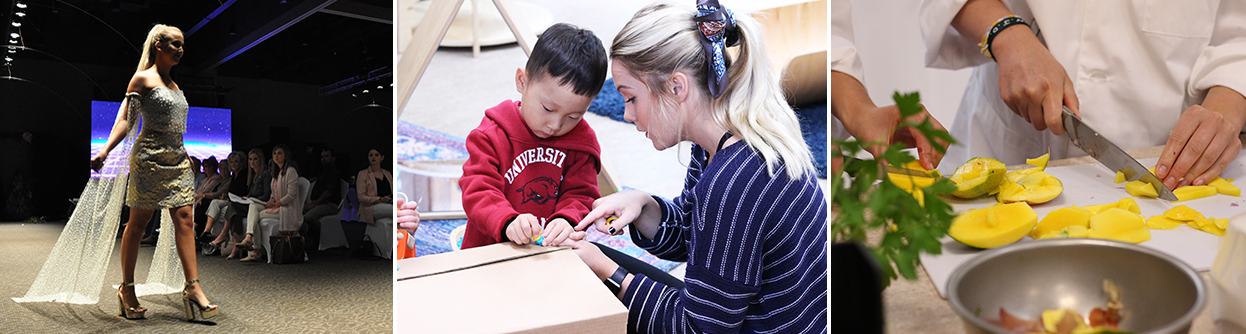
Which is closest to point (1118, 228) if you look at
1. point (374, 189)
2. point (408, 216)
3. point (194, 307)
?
point (408, 216)

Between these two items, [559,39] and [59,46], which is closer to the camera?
[559,39]

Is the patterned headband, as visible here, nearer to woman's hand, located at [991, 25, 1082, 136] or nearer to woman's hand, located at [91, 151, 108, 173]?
woman's hand, located at [991, 25, 1082, 136]

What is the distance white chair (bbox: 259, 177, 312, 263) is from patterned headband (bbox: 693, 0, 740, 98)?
120cm

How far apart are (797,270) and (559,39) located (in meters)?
0.49

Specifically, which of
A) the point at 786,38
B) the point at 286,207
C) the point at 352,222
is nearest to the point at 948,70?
the point at 786,38

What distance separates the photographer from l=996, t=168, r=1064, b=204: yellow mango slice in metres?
0.64

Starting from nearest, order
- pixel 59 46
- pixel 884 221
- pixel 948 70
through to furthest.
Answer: pixel 884 221 < pixel 948 70 < pixel 59 46

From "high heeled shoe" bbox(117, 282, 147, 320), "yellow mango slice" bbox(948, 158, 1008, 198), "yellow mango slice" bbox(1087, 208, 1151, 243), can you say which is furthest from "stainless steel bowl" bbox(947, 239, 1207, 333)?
"high heeled shoe" bbox(117, 282, 147, 320)

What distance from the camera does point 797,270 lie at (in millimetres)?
884

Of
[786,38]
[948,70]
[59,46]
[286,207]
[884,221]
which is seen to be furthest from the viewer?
[286,207]

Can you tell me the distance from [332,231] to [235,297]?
27cm

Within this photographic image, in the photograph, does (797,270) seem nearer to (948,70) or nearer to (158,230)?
(948,70)

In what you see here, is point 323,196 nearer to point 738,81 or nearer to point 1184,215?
point 738,81

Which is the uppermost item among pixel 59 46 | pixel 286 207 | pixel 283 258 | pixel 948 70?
pixel 59 46
